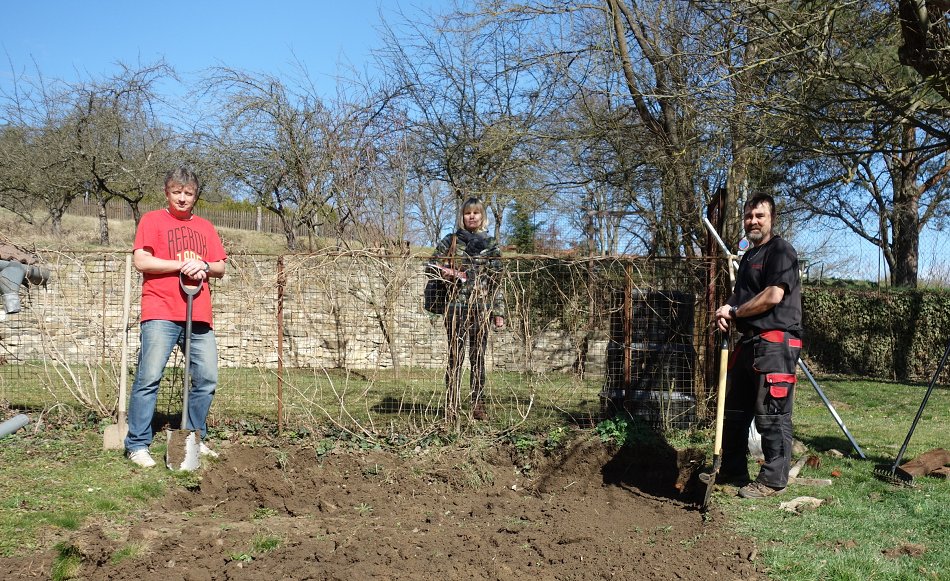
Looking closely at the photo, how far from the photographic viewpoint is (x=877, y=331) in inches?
573

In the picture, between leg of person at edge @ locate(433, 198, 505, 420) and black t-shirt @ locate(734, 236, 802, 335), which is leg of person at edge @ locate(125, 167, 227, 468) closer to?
leg of person at edge @ locate(433, 198, 505, 420)

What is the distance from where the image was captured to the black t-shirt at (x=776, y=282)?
459 cm

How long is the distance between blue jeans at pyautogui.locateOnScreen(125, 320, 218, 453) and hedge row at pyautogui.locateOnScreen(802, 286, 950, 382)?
1332 centimetres

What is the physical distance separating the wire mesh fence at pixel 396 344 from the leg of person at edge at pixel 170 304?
24.7 inches

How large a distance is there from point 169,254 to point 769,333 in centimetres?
405

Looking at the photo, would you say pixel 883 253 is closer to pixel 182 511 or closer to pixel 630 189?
pixel 630 189

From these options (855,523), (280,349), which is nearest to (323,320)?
(280,349)

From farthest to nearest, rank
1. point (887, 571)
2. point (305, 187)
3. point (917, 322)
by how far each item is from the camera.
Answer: point (917, 322) → point (305, 187) → point (887, 571)

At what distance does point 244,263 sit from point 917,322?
13456mm

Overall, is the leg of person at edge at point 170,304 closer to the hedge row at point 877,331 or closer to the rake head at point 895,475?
the rake head at point 895,475

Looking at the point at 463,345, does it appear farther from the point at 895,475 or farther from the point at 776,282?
the point at 895,475

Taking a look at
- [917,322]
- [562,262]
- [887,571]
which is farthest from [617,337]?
[917,322]

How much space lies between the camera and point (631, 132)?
10.1 meters

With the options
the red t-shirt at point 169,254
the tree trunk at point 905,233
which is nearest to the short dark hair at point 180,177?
the red t-shirt at point 169,254
